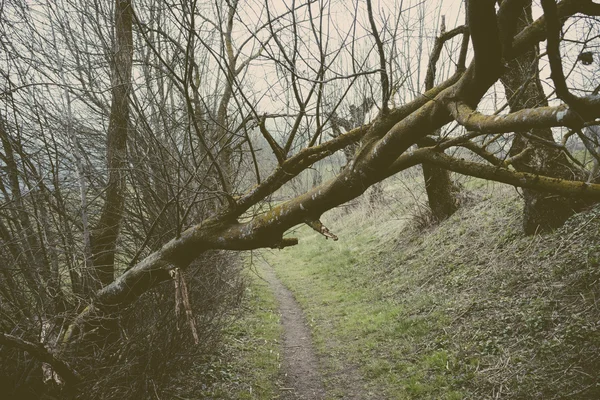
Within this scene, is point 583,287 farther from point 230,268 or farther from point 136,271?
point 230,268

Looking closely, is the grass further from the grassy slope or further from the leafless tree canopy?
the leafless tree canopy

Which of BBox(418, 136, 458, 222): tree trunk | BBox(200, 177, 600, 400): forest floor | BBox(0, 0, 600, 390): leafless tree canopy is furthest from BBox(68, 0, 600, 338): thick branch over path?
BBox(418, 136, 458, 222): tree trunk

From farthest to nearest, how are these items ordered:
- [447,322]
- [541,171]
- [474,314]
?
1. [541,171]
2. [447,322]
3. [474,314]

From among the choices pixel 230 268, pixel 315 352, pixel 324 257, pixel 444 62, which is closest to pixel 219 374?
pixel 315 352

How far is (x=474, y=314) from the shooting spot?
5.84m

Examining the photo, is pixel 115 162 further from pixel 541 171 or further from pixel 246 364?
pixel 541 171

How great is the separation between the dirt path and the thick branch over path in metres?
2.68

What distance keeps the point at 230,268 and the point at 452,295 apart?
424cm

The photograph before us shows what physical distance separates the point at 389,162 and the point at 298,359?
4617mm

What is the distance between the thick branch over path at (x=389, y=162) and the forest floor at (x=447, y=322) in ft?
6.17

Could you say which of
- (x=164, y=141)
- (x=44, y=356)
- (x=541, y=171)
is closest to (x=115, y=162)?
(x=164, y=141)

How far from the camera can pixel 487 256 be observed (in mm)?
7223

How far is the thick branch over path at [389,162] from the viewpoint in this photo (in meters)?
2.21

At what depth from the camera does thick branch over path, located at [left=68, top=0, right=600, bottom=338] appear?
221 centimetres
